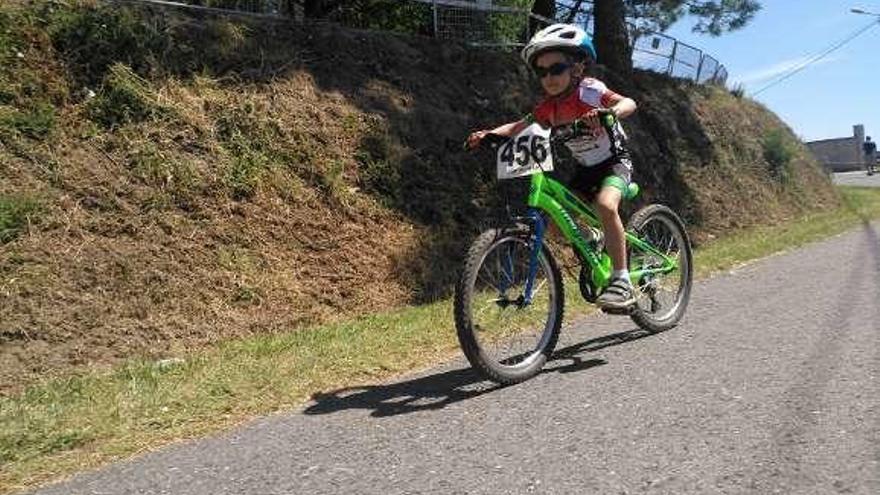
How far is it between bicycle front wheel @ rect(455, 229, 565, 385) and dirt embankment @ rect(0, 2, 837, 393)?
2.62 meters

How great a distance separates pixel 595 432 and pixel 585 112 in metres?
2.36

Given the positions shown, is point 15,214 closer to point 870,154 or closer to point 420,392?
point 420,392

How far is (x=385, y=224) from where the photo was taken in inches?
359

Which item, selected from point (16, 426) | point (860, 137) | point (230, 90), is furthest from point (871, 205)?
point (860, 137)

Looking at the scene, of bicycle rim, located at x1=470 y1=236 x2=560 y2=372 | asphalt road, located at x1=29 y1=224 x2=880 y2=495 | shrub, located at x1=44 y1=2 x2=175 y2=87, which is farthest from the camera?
shrub, located at x1=44 y1=2 x2=175 y2=87

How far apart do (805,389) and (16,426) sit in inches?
158

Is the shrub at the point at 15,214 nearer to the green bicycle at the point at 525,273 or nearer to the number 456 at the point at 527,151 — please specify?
the green bicycle at the point at 525,273

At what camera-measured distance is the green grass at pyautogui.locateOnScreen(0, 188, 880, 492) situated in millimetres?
4172

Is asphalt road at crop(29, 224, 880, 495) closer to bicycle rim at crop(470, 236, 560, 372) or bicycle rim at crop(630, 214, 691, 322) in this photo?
bicycle rim at crop(470, 236, 560, 372)

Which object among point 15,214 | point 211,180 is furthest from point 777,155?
point 15,214

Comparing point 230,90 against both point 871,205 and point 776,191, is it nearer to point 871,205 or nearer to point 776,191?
point 776,191

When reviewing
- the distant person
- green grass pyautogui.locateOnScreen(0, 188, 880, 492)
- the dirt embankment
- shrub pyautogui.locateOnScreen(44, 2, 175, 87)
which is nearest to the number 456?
green grass pyautogui.locateOnScreen(0, 188, 880, 492)

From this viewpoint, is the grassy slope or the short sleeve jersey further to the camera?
the short sleeve jersey

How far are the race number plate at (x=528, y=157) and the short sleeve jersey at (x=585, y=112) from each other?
0.53 m
